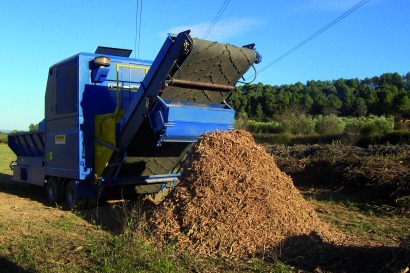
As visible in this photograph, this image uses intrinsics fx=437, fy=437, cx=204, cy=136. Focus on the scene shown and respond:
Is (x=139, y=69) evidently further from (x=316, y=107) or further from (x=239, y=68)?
(x=316, y=107)

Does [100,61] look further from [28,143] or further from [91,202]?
[28,143]

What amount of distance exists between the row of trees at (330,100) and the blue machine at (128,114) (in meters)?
32.9

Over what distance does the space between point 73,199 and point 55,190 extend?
112cm

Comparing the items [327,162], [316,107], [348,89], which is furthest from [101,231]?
[348,89]

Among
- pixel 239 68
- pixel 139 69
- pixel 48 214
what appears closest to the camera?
pixel 239 68

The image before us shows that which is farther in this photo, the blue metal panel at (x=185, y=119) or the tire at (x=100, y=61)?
the tire at (x=100, y=61)

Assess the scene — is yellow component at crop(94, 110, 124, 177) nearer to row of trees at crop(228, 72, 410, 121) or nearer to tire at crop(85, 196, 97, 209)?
tire at crop(85, 196, 97, 209)

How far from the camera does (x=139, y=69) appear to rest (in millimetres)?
10359

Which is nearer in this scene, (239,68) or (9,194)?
(239,68)

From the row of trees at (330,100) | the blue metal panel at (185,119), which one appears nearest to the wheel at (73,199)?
the blue metal panel at (185,119)

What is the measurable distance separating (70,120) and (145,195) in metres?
2.55

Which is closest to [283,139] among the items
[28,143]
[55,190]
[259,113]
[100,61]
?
[259,113]

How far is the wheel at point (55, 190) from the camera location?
35.0 feet

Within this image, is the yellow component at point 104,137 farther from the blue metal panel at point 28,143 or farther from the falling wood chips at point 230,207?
the blue metal panel at point 28,143
